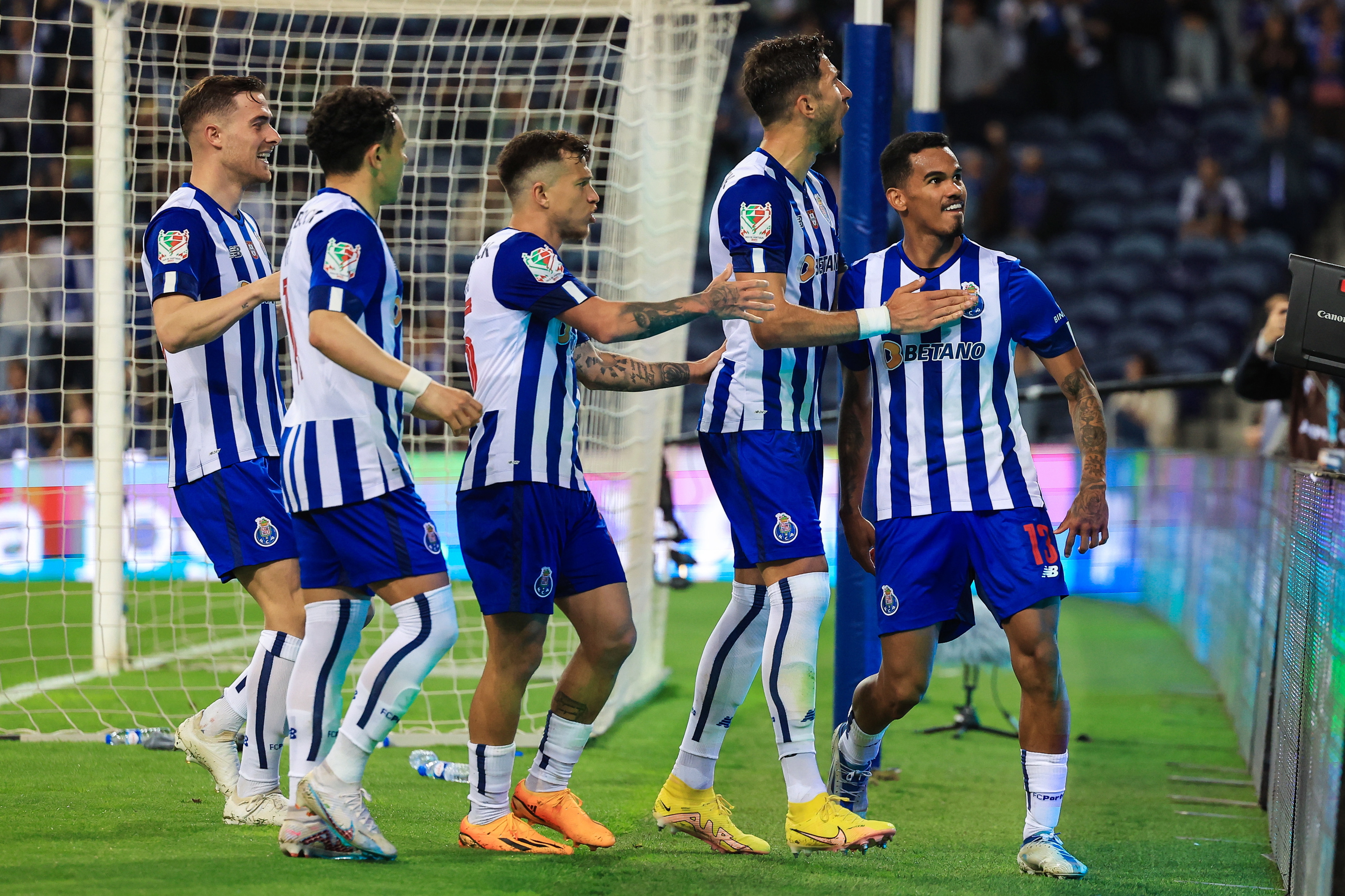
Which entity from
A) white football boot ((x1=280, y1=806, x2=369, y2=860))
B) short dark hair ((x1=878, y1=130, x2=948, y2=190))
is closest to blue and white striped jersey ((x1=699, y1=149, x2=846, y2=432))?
short dark hair ((x1=878, y1=130, x2=948, y2=190))

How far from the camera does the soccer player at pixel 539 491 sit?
378 centimetres

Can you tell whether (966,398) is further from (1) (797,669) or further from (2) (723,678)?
A: (2) (723,678)

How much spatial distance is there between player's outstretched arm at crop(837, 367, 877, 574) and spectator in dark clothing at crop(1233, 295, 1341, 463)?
115 inches

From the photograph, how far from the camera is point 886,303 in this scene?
13.0ft

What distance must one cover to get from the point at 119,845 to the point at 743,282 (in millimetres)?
2302

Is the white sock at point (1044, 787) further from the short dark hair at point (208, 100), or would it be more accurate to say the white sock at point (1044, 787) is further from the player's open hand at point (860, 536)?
the short dark hair at point (208, 100)

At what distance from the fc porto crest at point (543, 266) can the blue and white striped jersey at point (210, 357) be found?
90cm

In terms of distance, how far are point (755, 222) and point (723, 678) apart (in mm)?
1308

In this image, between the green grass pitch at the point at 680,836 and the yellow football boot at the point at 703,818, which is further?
the yellow football boot at the point at 703,818

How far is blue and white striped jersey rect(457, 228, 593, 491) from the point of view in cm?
380

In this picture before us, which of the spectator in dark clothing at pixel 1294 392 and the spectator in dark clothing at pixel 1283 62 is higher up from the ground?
the spectator in dark clothing at pixel 1283 62

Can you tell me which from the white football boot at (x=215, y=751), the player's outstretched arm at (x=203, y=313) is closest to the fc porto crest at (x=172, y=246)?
the player's outstretched arm at (x=203, y=313)

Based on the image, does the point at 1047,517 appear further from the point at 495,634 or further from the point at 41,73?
the point at 41,73

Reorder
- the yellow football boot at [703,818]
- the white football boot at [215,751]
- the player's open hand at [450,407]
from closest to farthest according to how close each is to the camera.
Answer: the player's open hand at [450,407] < the yellow football boot at [703,818] < the white football boot at [215,751]
